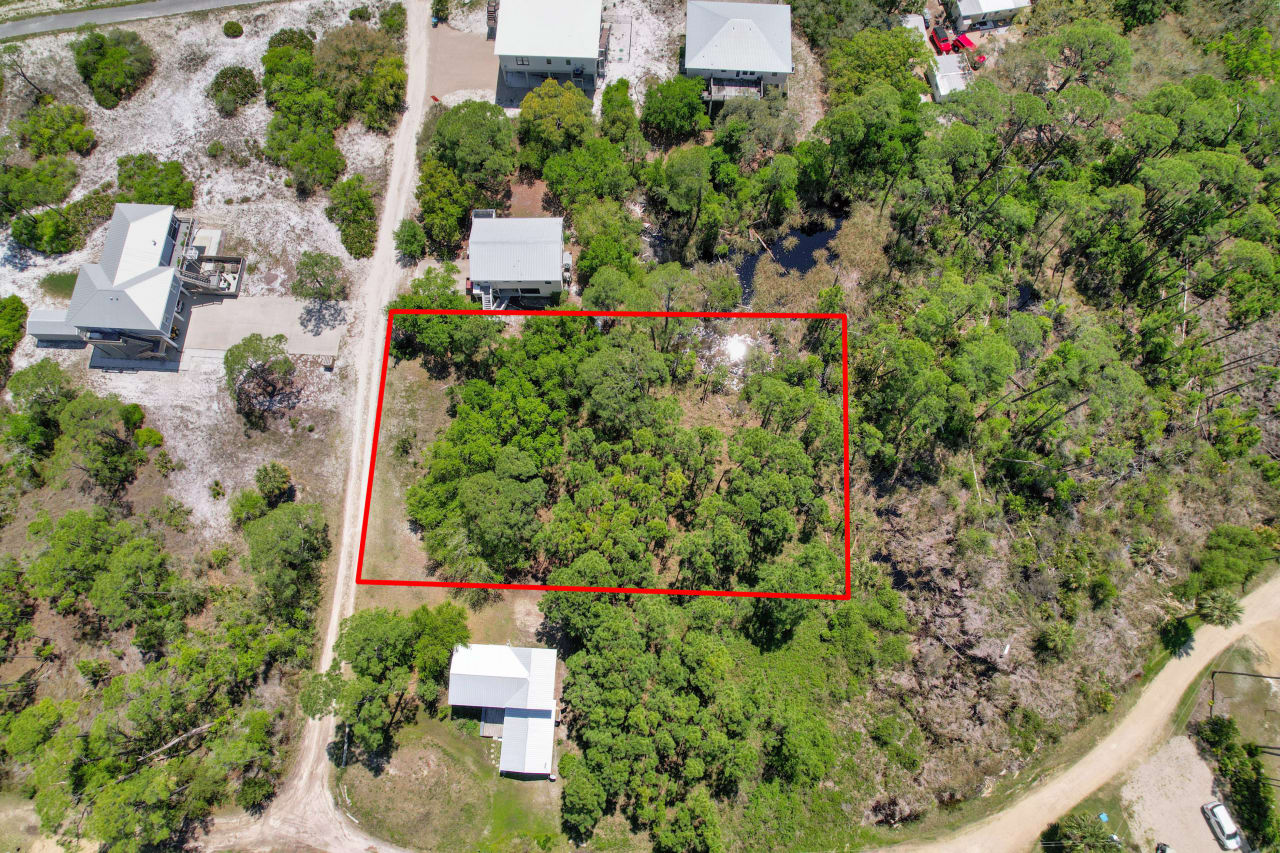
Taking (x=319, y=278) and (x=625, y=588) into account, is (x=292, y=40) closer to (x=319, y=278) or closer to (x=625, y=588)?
(x=319, y=278)

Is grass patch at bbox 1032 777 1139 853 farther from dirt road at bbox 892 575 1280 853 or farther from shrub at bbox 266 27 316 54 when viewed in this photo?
shrub at bbox 266 27 316 54

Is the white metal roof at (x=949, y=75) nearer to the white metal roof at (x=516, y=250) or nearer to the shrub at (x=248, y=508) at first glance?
the white metal roof at (x=516, y=250)

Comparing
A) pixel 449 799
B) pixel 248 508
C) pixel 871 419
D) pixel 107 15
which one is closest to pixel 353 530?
pixel 248 508

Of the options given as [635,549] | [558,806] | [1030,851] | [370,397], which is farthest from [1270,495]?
[370,397]

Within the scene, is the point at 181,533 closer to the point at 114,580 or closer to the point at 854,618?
the point at 114,580

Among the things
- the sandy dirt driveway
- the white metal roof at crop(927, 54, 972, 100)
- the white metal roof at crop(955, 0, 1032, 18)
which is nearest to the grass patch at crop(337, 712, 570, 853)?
the sandy dirt driveway

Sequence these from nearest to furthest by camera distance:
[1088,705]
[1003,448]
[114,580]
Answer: [114,580] → [1088,705] → [1003,448]
